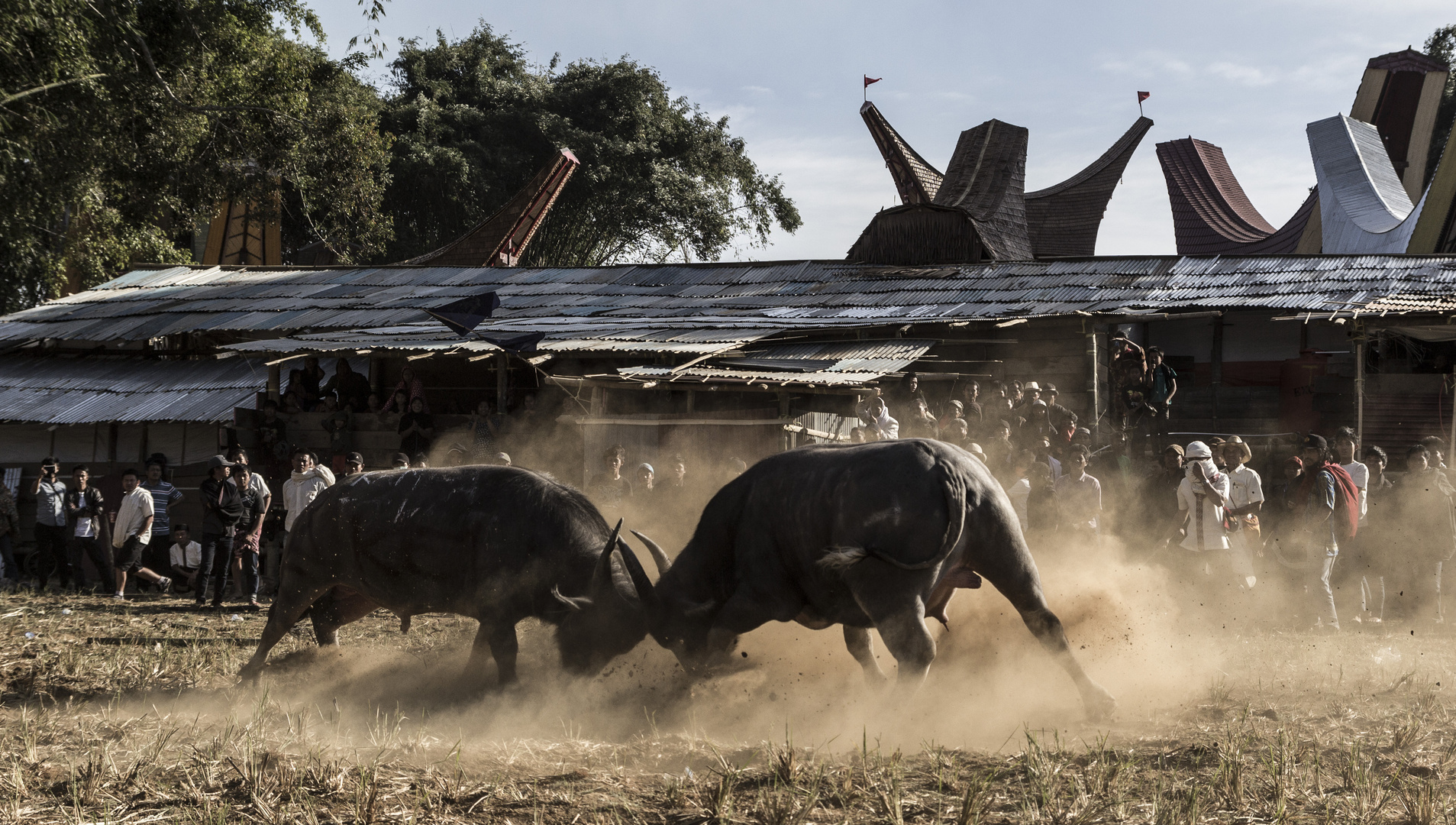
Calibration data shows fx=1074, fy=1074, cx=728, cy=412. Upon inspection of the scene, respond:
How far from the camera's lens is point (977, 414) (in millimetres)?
11914

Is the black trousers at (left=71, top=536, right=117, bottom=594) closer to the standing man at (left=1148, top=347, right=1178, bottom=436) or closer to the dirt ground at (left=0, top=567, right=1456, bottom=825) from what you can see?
the dirt ground at (left=0, top=567, right=1456, bottom=825)

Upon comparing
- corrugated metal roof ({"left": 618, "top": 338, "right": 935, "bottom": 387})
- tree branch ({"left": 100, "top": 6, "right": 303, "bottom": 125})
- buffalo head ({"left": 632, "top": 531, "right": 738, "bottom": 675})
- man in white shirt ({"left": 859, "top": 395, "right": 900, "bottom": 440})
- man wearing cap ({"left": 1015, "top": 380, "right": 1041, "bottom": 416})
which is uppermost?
tree branch ({"left": 100, "top": 6, "right": 303, "bottom": 125})

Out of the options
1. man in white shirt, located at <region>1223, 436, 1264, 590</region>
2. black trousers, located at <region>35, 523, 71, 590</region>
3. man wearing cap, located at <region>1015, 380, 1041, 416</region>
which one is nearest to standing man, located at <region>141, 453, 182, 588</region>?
black trousers, located at <region>35, 523, 71, 590</region>

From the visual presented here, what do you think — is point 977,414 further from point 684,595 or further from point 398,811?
point 398,811

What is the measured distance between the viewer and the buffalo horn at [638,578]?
6.53m

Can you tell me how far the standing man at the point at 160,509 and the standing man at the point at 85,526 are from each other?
20.8 inches

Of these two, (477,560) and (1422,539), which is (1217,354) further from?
Result: (477,560)

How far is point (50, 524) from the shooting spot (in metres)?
13.5

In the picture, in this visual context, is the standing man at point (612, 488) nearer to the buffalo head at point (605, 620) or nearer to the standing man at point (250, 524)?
the buffalo head at point (605, 620)

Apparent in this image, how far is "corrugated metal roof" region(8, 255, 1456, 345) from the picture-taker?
15023mm

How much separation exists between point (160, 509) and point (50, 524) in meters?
1.41

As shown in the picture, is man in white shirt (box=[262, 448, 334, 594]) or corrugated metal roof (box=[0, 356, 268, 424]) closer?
man in white shirt (box=[262, 448, 334, 594])

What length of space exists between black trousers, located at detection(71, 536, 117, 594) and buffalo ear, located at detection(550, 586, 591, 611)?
8891 millimetres

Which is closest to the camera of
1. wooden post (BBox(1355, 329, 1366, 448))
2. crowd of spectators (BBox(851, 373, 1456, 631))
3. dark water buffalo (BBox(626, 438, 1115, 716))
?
dark water buffalo (BBox(626, 438, 1115, 716))
